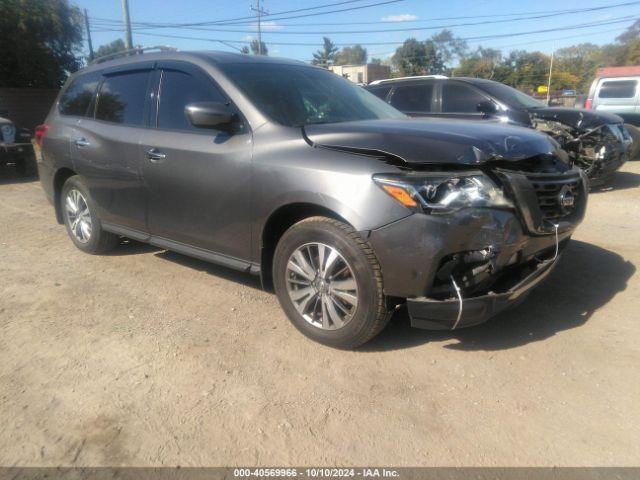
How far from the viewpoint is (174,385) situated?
2885mm

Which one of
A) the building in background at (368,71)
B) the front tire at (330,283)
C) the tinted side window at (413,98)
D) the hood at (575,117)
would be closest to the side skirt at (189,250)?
the front tire at (330,283)

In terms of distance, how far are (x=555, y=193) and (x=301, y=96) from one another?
74.1 inches

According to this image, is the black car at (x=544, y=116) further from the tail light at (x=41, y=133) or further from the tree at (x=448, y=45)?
the tree at (x=448, y=45)

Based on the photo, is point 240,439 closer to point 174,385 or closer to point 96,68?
point 174,385

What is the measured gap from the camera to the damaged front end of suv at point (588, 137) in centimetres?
737

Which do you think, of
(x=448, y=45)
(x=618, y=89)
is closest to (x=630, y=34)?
(x=448, y=45)

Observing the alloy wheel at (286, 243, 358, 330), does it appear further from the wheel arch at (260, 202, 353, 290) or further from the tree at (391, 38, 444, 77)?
the tree at (391, 38, 444, 77)

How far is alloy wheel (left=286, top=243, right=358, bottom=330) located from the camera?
3027 mm

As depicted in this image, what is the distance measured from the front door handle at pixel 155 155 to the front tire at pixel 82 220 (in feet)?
4.02

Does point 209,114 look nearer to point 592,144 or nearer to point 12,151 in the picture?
point 592,144

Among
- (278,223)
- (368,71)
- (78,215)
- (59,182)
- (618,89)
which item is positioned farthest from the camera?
(368,71)

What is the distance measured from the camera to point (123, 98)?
14.8 feet

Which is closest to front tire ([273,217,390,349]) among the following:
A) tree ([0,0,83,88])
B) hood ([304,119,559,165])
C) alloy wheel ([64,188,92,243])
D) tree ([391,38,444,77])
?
hood ([304,119,559,165])

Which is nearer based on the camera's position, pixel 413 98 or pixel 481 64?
pixel 413 98
